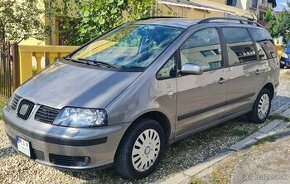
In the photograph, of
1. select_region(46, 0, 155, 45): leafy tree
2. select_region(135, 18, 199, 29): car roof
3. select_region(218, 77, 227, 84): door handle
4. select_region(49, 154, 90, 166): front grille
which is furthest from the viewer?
select_region(46, 0, 155, 45): leafy tree

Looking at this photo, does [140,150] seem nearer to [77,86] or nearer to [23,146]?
[77,86]

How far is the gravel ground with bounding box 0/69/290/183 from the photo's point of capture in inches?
152

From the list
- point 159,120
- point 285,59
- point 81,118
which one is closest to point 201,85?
point 159,120

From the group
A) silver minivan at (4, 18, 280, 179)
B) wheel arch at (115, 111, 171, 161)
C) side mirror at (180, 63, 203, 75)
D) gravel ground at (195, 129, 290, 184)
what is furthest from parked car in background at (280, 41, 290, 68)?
wheel arch at (115, 111, 171, 161)

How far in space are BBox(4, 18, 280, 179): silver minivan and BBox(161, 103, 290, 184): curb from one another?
0.33 metres

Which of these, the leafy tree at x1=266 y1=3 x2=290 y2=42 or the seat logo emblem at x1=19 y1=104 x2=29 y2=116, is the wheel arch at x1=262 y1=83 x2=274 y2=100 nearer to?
the seat logo emblem at x1=19 y1=104 x2=29 y2=116

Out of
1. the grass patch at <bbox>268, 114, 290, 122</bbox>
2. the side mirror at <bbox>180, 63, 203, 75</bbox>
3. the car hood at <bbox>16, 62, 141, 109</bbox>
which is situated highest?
the side mirror at <bbox>180, 63, 203, 75</bbox>

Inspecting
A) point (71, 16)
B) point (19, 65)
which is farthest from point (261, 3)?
point (19, 65)

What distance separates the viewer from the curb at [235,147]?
3.92 meters

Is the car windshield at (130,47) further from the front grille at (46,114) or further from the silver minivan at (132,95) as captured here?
the front grille at (46,114)

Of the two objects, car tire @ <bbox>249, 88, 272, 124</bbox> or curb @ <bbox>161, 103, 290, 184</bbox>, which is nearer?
curb @ <bbox>161, 103, 290, 184</bbox>

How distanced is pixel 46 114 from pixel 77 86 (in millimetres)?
422

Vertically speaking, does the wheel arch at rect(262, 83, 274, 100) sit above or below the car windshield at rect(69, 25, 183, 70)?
below

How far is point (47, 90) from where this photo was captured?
3.68m
